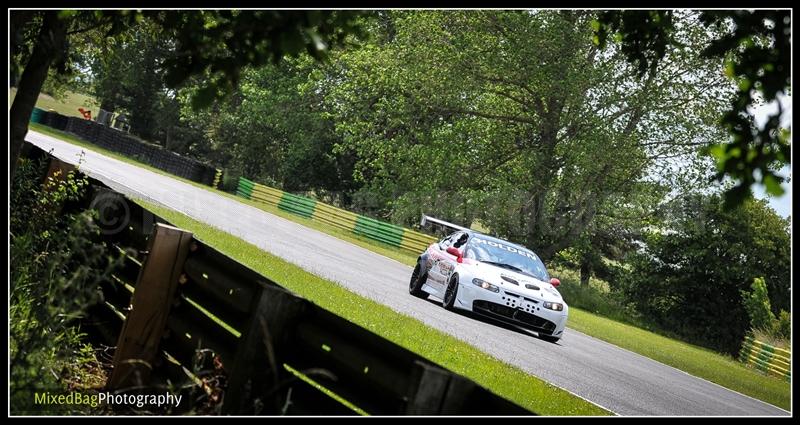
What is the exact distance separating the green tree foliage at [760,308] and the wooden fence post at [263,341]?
3498 cm

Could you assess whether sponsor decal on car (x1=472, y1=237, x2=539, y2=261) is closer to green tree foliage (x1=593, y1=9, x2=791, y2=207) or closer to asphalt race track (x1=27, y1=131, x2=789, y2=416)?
asphalt race track (x1=27, y1=131, x2=789, y2=416)

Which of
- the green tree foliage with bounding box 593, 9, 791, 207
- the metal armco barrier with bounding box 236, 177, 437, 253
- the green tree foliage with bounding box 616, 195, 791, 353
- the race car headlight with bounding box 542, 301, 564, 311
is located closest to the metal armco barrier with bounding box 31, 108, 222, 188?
the metal armco barrier with bounding box 236, 177, 437, 253

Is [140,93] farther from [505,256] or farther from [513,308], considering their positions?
[513,308]

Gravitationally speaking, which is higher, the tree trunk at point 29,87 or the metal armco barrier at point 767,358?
the tree trunk at point 29,87

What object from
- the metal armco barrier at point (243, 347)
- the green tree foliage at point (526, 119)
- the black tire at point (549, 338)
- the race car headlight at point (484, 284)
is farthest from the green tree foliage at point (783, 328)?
the metal armco barrier at point (243, 347)

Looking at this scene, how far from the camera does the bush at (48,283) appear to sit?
594cm

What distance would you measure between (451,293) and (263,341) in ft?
42.3

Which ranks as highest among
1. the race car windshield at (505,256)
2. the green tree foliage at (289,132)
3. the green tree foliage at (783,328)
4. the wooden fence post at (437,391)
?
the green tree foliage at (289,132)

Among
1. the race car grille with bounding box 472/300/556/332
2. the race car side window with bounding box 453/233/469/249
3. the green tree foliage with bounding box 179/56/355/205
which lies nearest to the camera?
the race car grille with bounding box 472/300/556/332

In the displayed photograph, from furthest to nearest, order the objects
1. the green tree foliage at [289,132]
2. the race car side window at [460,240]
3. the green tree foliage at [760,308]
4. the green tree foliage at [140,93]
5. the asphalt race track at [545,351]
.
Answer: the green tree foliage at [140,93] → the green tree foliage at [289,132] → the green tree foliage at [760,308] → the race car side window at [460,240] → the asphalt race track at [545,351]

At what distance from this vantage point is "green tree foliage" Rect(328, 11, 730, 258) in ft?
130

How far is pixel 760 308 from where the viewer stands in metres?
38.2

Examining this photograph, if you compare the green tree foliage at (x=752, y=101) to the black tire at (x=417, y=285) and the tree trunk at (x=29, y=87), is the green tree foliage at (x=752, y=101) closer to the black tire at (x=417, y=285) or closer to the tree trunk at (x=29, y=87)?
the tree trunk at (x=29, y=87)

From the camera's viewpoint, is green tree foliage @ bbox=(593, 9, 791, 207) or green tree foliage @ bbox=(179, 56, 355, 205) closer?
green tree foliage @ bbox=(593, 9, 791, 207)
